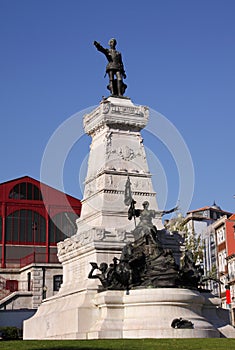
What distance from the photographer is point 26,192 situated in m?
70.5

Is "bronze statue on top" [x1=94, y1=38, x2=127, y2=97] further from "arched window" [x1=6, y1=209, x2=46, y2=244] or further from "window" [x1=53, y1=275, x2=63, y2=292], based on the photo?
"arched window" [x1=6, y1=209, x2=46, y2=244]

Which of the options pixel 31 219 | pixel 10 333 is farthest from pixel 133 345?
pixel 31 219

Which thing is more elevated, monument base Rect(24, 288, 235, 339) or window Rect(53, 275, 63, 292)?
window Rect(53, 275, 63, 292)

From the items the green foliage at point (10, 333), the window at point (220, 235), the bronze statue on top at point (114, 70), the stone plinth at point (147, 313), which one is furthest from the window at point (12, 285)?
the window at point (220, 235)

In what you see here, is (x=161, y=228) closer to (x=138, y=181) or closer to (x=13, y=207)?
(x=138, y=181)

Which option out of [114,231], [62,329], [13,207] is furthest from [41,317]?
[13,207]

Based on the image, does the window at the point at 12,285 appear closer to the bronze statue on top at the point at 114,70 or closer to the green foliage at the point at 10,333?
the green foliage at the point at 10,333

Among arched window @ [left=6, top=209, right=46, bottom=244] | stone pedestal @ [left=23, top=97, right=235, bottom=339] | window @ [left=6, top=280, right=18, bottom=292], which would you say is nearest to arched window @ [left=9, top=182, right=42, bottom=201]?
arched window @ [left=6, top=209, right=46, bottom=244]

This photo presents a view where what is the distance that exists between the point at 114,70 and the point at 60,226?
98.9 feet

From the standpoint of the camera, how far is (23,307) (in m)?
58.5

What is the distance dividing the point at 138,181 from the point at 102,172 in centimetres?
231

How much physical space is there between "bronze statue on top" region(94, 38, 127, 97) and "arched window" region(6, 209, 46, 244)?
1152 inches

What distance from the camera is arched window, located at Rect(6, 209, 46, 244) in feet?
224

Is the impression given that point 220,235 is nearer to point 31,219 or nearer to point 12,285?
point 31,219
